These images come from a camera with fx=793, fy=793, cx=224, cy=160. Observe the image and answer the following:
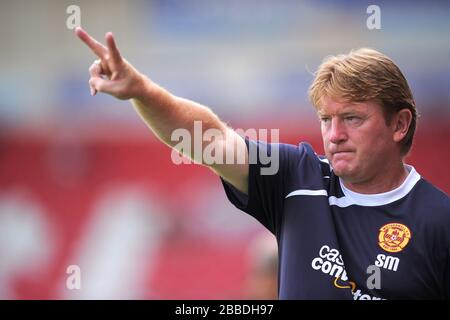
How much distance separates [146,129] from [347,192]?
296 inches

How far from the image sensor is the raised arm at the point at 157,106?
2.74 m

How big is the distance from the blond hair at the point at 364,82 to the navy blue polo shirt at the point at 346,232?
0.91ft

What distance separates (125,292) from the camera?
9.49 meters

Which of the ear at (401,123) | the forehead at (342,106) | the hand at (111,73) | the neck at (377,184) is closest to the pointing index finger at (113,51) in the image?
the hand at (111,73)

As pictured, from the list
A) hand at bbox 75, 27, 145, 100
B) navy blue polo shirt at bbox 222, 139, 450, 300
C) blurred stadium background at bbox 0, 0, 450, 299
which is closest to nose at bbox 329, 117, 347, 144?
navy blue polo shirt at bbox 222, 139, 450, 300

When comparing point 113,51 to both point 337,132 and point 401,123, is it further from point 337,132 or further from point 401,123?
point 401,123

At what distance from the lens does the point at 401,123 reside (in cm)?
329

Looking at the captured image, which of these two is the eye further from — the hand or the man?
the hand

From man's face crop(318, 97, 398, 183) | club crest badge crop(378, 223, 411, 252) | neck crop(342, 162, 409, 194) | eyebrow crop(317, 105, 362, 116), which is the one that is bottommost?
club crest badge crop(378, 223, 411, 252)

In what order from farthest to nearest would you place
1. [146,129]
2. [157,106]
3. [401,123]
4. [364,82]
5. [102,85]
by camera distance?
[146,129], [401,123], [364,82], [157,106], [102,85]

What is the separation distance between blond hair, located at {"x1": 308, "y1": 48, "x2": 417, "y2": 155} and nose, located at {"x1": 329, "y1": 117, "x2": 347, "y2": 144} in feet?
0.31

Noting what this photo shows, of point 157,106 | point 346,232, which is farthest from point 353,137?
point 157,106

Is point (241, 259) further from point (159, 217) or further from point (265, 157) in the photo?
point (265, 157)

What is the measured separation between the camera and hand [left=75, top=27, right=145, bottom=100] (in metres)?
Result: 2.72
